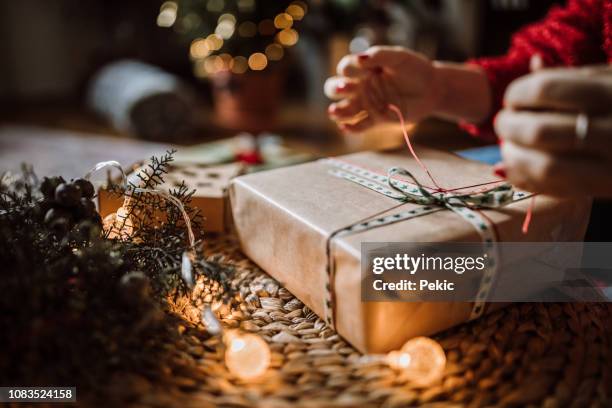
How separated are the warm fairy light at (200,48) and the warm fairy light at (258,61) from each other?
0.47 feet

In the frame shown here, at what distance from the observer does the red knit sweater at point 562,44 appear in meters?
0.79

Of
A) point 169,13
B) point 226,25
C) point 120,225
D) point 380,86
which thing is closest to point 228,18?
point 226,25

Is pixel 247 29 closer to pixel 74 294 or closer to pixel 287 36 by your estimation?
pixel 287 36

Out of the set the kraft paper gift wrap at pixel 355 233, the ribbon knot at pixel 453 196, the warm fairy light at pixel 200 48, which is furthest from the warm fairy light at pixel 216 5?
the ribbon knot at pixel 453 196

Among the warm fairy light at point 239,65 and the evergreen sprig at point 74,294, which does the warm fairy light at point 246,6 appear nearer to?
the warm fairy light at point 239,65

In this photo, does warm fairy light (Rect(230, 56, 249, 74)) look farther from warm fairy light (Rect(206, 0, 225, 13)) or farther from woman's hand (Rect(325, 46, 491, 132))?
woman's hand (Rect(325, 46, 491, 132))

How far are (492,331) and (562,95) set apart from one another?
247mm

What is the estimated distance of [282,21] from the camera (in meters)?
1.74

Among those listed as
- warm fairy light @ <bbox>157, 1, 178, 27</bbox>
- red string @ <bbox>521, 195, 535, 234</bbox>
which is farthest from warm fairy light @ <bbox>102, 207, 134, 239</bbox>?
warm fairy light @ <bbox>157, 1, 178, 27</bbox>

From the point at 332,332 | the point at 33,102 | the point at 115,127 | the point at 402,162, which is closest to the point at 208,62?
the point at 115,127

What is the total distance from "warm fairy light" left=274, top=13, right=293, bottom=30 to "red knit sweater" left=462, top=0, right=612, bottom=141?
100 centimetres

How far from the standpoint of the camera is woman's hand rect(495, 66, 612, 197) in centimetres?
41

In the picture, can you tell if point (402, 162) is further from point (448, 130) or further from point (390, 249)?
point (448, 130)

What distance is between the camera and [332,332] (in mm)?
546
